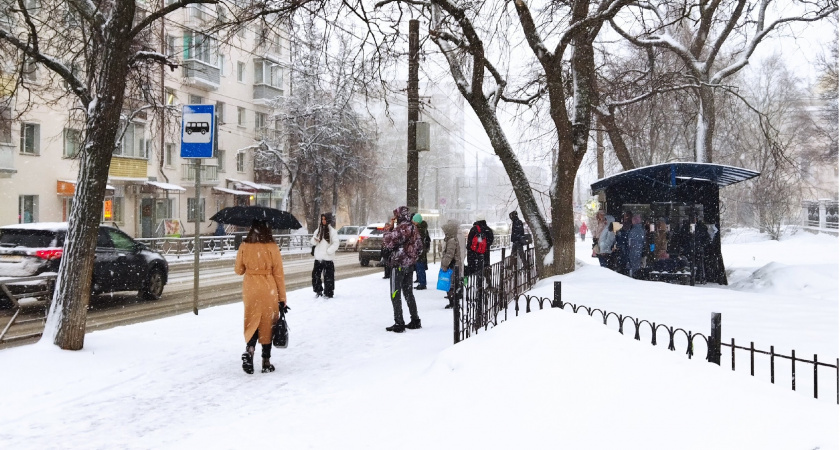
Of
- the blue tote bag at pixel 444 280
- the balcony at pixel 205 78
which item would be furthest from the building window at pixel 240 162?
the blue tote bag at pixel 444 280

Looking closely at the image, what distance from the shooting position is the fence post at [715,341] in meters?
4.69

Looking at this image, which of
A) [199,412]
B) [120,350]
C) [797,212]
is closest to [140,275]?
[120,350]

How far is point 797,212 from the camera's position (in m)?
49.8

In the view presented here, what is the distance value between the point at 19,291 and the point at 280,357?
151 inches

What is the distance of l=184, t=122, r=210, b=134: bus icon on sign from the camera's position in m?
10.2

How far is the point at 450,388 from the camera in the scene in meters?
5.43

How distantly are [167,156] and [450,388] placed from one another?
3727 cm

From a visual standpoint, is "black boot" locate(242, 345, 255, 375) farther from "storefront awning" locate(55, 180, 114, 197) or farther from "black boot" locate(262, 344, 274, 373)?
"storefront awning" locate(55, 180, 114, 197)

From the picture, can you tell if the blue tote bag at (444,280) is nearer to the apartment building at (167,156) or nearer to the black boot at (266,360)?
the black boot at (266,360)

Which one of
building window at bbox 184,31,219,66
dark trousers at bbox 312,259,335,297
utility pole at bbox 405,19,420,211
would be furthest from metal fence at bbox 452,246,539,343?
utility pole at bbox 405,19,420,211

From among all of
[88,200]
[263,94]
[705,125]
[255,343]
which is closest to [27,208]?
[263,94]

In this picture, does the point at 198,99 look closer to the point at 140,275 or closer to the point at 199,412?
the point at 140,275

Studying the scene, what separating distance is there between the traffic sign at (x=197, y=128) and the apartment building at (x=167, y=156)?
28.8 feet

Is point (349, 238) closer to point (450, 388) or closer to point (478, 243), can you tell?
point (478, 243)
